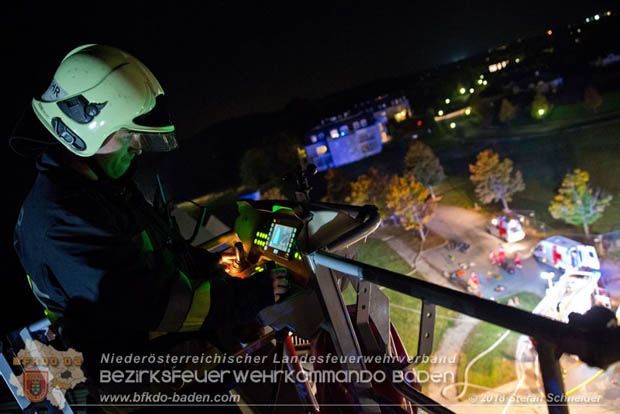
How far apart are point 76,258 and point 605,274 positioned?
83.9 ft

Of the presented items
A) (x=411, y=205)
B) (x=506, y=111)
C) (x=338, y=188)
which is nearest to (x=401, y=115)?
(x=506, y=111)

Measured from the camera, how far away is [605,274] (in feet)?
62.4

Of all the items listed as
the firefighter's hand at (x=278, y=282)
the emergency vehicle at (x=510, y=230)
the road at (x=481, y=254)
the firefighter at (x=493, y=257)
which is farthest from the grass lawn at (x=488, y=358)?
the firefighter's hand at (x=278, y=282)

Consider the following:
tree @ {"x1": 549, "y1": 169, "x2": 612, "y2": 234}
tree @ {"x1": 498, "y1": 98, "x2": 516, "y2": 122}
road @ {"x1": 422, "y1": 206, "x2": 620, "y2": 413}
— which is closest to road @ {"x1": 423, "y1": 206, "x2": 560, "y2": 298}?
road @ {"x1": 422, "y1": 206, "x2": 620, "y2": 413}

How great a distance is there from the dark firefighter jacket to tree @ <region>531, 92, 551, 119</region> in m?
47.3

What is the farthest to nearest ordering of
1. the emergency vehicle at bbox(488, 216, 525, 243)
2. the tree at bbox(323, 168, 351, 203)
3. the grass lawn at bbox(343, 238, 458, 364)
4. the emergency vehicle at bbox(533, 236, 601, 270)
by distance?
the tree at bbox(323, 168, 351, 203)
the emergency vehicle at bbox(488, 216, 525, 243)
the emergency vehicle at bbox(533, 236, 601, 270)
the grass lawn at bbox(343, 238, 458, 364)

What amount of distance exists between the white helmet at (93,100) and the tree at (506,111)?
1931 inches

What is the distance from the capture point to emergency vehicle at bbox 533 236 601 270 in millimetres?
18359

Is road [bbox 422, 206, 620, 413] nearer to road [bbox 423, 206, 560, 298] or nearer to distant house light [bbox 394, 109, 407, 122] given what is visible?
road [bbox 423, 206, 560, 298]

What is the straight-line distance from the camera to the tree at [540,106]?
127ft

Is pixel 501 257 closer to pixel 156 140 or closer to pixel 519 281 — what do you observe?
pixel 519 281

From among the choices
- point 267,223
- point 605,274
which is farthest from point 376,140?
point 267,223

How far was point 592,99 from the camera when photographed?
35.0 meters

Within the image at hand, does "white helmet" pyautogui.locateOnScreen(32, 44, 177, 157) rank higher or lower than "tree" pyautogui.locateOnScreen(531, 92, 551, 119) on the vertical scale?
higher
